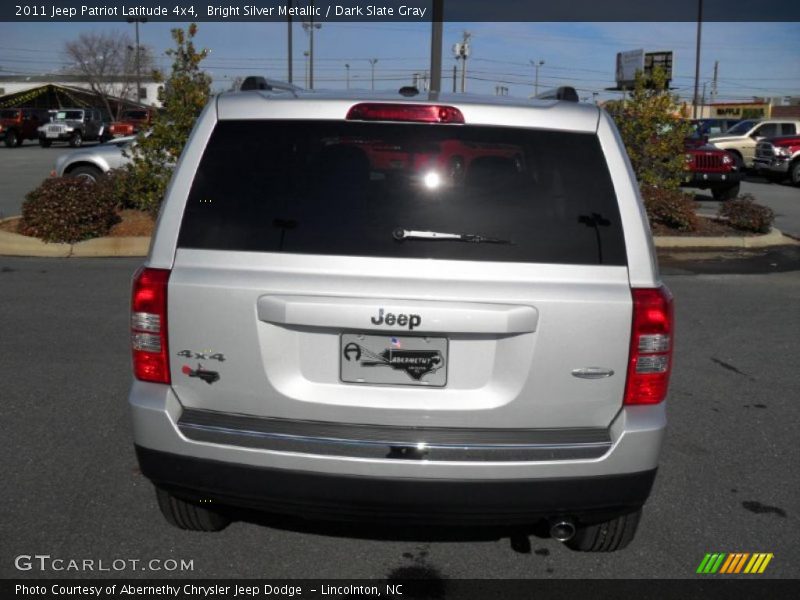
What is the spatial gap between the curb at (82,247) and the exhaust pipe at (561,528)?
9323 mm

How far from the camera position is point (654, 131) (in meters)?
13.5

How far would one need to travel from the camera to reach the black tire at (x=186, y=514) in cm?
358

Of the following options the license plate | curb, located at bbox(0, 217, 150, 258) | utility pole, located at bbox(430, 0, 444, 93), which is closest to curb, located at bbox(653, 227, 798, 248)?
utility pole, located at bbox(430, 0, 444, 93)

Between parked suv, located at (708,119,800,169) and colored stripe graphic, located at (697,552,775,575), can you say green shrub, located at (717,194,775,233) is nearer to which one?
colored stripe graphic, located at (697,552,775,575)

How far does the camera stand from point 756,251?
1299 cm

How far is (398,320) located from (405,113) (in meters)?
0.77

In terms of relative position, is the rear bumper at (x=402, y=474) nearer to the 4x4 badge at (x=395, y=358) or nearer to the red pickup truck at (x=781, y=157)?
the 4x4 badge at (x=395, y=358)

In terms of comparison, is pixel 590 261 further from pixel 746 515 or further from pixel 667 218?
pixel 667 218

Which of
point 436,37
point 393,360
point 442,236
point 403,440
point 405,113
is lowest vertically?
point 403,440

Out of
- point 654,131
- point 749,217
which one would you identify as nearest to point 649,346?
point 654,131

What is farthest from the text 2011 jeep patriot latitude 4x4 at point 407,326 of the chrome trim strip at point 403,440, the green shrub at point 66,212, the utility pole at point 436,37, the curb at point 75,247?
the utility pole at point 436,37

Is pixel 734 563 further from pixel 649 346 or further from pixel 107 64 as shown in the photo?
pixel 107 64

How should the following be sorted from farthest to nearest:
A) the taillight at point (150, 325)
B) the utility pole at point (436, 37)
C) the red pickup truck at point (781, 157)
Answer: the red pickup truck at point (781, 157) < the utility pole at point (436, 37) < the taillight at point (150, 325)

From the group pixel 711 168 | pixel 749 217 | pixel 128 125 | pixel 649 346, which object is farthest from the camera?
pixel 128 125
